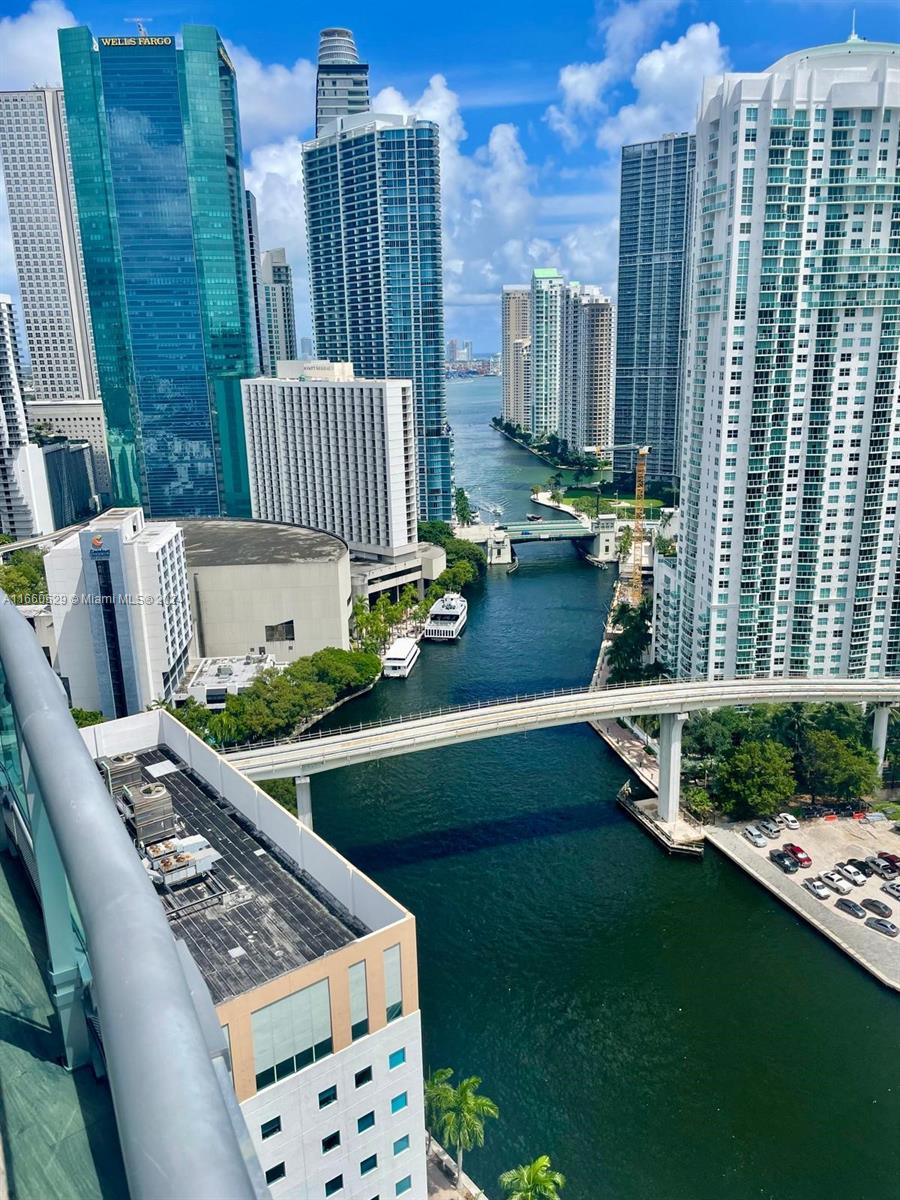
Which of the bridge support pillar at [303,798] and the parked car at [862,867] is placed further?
the bridge support pillar at [303,798]

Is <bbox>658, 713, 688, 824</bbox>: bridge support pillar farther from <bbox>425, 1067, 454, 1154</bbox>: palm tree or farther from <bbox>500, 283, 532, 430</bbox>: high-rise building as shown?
<bbox>500, 283, 532, 430</bbox>: high-rise building

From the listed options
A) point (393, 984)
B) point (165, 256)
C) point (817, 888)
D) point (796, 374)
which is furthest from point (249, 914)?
point (165, 256)

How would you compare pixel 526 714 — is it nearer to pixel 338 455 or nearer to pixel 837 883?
pixel 837 883

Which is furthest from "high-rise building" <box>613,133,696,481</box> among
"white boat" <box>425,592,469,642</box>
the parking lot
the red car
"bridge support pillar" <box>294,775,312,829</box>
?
"bridge support pillar" <box>294,775,312,829</box>

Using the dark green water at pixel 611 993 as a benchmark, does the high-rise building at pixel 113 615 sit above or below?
above

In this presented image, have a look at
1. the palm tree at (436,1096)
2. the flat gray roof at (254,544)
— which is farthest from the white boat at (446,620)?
the palm tree at (436,1096)

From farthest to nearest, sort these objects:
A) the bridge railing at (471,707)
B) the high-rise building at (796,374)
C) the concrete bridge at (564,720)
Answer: the high-rise building at (796,374), the bridge railing at (471,707), the concrete bridge at (564,720)

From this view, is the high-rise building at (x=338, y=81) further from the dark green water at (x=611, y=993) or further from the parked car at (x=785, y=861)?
the parked car at (x=785, y=861)

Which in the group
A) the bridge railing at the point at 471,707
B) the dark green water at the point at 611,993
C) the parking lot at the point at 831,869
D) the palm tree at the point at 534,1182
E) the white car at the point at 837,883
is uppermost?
the bridge railing at the point at 471,707
